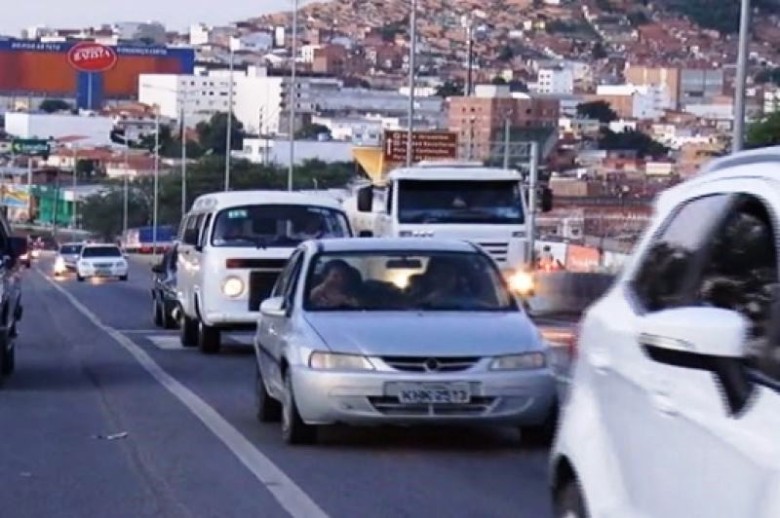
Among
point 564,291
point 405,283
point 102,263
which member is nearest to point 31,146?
point 102,263

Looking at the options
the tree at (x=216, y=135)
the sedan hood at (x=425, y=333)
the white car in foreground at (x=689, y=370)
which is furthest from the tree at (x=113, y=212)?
the white car in foreground at (x=689, y=370)

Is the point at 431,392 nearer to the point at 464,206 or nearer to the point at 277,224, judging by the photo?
the point at 277,224

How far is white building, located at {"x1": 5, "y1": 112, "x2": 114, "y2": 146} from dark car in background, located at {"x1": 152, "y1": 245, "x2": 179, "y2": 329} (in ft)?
459

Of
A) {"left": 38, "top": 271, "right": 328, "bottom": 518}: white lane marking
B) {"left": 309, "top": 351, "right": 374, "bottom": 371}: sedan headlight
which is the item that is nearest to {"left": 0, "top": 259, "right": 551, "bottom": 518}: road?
{"left": 38, "top": 271, "right": 328, "bottom": 518}: white lane marking

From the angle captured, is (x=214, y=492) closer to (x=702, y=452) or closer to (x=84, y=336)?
(x=702, y=452)

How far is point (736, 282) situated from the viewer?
6.56 m

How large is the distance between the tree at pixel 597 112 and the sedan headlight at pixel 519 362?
107 meters

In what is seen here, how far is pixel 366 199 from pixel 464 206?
2.37 metres

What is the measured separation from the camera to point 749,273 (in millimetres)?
6488

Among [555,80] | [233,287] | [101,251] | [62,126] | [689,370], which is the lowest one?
[101,251]

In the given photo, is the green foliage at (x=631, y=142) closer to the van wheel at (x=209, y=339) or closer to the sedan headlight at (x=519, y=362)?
the van wheel at (x=209, y=339)

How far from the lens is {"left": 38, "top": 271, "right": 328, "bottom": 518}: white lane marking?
471 inches

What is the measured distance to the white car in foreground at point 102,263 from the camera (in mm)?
65438

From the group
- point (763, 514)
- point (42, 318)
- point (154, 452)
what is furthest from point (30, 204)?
point (763, 514)
